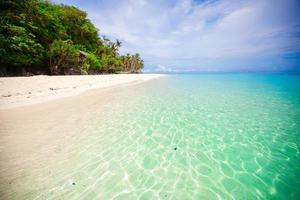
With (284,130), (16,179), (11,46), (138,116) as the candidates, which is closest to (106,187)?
(16,179)

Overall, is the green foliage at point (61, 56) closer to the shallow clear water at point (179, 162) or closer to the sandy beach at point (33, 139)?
the sandy beach at point (33, 139)

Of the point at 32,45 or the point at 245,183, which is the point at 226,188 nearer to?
the point at 245,183

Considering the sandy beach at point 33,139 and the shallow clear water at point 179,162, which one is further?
the sandy beach at point 33,139

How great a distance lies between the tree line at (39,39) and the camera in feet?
55.9

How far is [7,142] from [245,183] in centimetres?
683

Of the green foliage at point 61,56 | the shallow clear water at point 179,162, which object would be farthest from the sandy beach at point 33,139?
the green foliage at point 61,56

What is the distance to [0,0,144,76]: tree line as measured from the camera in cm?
1703

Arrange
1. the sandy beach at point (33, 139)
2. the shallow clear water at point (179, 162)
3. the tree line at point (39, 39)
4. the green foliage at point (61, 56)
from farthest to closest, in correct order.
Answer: the green foliage at point (61, 56) → the tree line at point (39, 39) → the sandy beach at point (33, 139) → the shallow clear water at point (179, 162)

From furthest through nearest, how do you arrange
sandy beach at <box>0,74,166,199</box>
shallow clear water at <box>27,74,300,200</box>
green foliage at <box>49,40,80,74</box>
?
1. green foliage at <box>49,40,80,74</box>
2. sandy beach at <box>0,74,166,199</box>
3. shallow clear water at <box>27,74,300,200</box>

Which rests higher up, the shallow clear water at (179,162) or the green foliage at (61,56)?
the green foliage at (61,56)

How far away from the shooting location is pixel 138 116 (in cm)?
763

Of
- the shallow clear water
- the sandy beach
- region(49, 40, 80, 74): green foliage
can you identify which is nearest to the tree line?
region(49, 40, 80, 74): green foliage

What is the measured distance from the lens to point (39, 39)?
22.5 metres

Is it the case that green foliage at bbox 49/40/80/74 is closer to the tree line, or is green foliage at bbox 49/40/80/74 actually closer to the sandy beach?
the tree line
